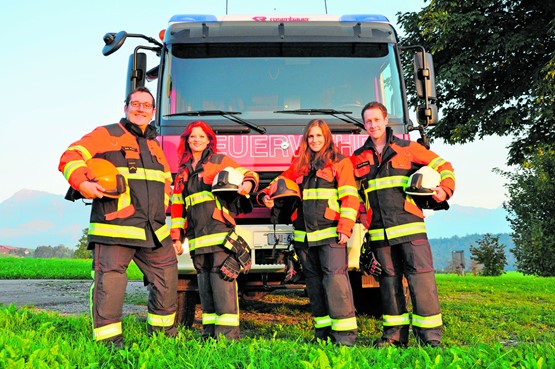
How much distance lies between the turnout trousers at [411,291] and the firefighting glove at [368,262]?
0.08 m

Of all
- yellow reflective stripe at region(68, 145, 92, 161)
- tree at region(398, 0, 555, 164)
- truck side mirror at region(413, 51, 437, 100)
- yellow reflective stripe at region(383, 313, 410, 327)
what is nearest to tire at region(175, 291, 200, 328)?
yellow reflective stripe at region(68, 145, 92, 161)

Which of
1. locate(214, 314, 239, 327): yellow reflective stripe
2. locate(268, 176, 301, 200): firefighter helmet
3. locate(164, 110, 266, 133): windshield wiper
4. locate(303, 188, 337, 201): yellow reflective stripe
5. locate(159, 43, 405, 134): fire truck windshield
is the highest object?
locate(159, 43, 405, 134): fire truck windshield

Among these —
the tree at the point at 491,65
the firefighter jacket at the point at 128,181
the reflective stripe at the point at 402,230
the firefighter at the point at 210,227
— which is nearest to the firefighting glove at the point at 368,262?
the reflective stripe at the point at 402,230

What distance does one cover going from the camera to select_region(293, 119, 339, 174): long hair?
15.4ft

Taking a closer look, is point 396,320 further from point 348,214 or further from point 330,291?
point 348,214

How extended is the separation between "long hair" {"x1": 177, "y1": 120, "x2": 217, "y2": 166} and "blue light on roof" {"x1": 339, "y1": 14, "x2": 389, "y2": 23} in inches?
80.8

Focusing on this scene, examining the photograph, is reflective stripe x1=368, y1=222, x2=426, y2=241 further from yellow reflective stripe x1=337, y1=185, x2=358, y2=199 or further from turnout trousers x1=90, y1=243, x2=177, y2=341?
turnout trousers x1=90, y1=243, x2=177, y2=341

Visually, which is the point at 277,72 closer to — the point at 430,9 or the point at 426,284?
the point at 426,284

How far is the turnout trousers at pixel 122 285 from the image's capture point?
13.6ft

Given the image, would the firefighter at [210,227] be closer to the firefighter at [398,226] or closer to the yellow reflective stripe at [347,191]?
the yellow reflective stripe at [347,191]

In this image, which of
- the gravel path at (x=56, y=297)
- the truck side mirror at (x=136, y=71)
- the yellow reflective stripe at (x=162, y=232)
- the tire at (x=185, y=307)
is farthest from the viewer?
the gravel path at (x=56, y=297)

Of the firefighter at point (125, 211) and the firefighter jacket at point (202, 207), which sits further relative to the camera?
the firefighter jacket at point (202, 207)

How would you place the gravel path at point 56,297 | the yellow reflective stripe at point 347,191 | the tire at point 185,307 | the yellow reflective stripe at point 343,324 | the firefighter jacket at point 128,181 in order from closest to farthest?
the firefighter jacket at point 128,181
the yellow reflective stripe at point 343,324
the yellow reflective stripe at point 347,191
the tire at point 185,307
the gravel path at point 56,297

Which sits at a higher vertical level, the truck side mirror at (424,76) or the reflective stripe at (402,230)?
the truck side mirror at (424,76)
